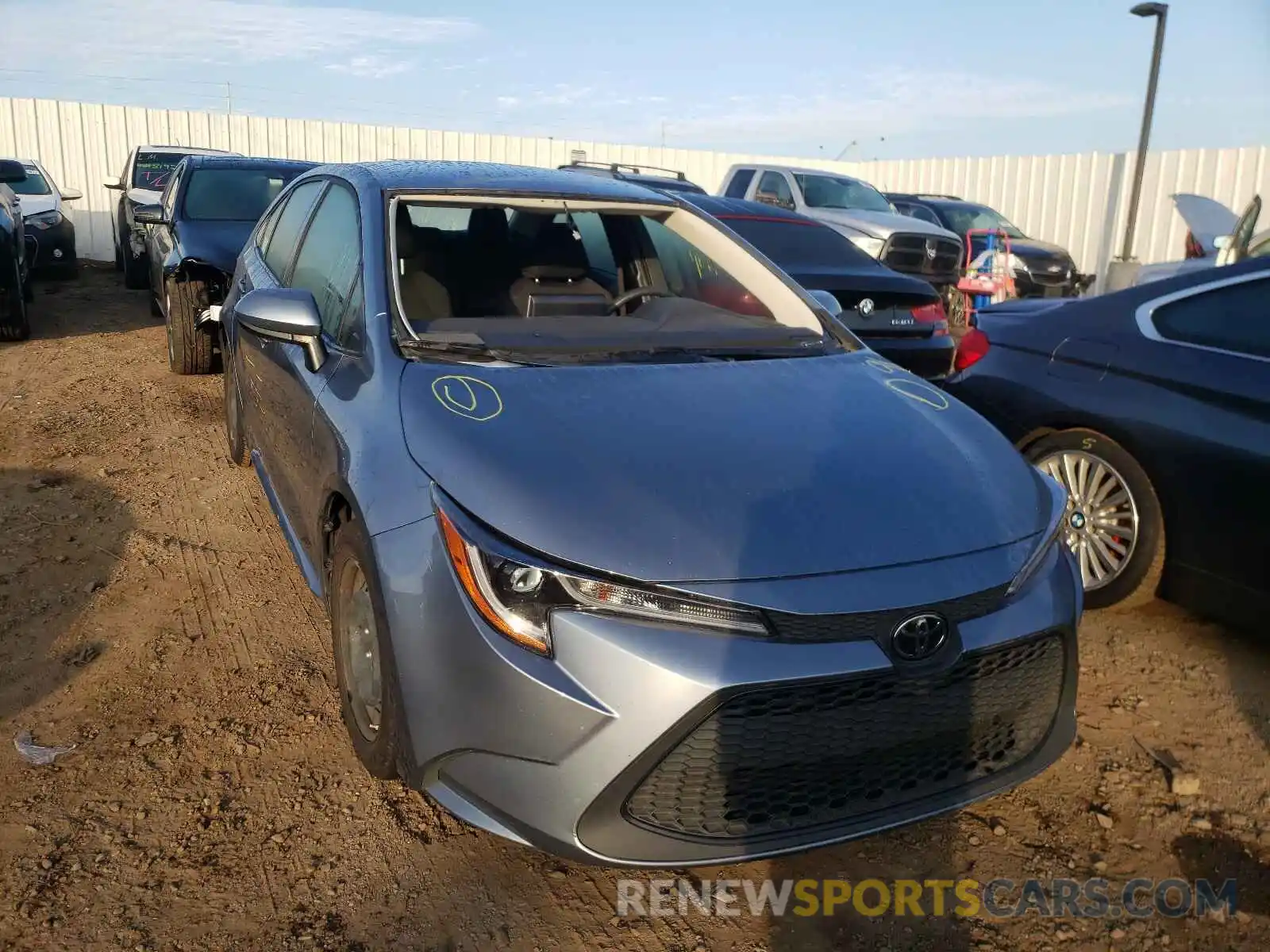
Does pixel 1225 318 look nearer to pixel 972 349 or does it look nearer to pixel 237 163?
pixel 972 349

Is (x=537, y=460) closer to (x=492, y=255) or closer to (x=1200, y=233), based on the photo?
(x=492, y=255)

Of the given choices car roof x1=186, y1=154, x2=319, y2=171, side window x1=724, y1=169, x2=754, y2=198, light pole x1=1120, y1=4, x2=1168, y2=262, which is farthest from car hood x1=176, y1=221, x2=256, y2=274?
light pole x1=1120, y1=4, x2=1168, y2=262

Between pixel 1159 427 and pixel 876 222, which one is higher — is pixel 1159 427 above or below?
below

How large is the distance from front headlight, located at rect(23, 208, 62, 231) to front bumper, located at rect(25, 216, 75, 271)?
22mm

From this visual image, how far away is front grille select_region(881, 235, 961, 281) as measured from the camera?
11914 millimetres

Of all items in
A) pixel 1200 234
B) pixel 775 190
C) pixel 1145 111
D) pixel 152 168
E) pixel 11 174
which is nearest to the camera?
pixel 1200 234

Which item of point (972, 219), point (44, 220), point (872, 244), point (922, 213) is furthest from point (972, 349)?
point (972, 219)

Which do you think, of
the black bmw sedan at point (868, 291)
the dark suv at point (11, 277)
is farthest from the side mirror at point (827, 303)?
the dark suv at point (11, 277)

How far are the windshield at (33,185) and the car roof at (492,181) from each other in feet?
35.4

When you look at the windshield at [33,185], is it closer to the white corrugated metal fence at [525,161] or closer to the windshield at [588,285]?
the white corrugated metal fence at [525,161]

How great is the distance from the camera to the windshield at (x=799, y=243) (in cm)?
693

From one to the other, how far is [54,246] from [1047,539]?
12.9 m

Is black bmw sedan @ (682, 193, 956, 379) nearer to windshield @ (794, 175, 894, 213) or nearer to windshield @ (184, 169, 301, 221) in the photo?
windshield @ (184, 169, 301, 221)

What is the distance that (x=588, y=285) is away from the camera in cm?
389
